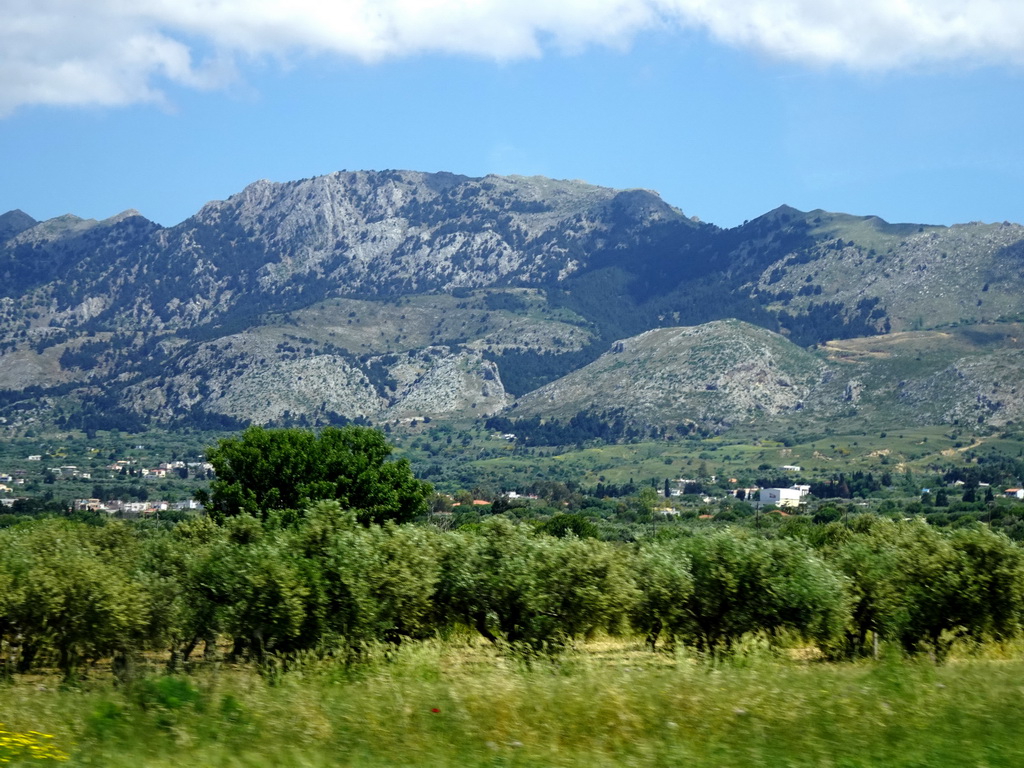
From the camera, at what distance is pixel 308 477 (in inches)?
2697

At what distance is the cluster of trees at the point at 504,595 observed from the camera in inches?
1366

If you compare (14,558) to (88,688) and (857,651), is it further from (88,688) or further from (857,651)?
(857,651)

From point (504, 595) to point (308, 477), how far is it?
34.2m

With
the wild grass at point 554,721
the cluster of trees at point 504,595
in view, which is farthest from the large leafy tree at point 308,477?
the wild grass at point 554,721

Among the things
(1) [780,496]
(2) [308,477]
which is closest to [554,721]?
(2) [308,477]

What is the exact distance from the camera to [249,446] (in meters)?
70.8

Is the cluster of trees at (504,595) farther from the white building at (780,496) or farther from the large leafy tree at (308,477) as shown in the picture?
the white building at (780,496)

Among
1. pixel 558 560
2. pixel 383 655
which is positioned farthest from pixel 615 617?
pixel 383 655

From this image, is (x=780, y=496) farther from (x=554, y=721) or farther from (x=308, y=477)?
(x=554, y=721)

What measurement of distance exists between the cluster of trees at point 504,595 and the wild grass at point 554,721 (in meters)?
15.4

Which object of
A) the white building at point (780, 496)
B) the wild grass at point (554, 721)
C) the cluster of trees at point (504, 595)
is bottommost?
the white building at point (780, 496)

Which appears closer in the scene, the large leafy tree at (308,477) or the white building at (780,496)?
the large leafy tree at (308,477)

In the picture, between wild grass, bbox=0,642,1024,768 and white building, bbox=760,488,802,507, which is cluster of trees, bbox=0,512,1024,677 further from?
white building, bbox=760,488,802,507

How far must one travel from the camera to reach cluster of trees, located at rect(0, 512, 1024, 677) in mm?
34688
